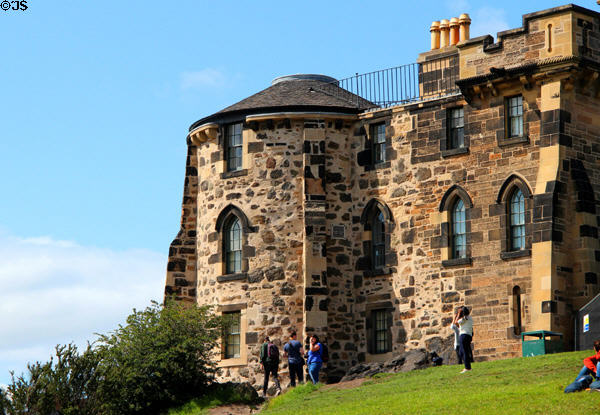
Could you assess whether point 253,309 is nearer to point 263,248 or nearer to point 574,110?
point 263,248

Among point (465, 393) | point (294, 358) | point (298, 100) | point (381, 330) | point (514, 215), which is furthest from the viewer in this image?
point (298, 100)

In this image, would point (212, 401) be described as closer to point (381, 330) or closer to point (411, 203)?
point (381, 330)

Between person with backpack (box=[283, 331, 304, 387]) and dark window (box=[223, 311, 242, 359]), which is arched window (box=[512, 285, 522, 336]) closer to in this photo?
person with backpack (box=[283, 331, 304, 387])

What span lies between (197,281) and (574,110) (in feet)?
44.2

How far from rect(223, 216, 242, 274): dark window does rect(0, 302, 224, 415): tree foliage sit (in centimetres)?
241

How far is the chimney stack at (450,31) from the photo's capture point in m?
42.7

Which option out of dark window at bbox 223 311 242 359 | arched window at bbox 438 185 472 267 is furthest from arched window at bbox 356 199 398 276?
dark window at bbox 223 311 242 359

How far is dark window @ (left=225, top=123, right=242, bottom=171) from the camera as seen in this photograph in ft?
139

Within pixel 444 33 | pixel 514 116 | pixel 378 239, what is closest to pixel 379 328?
pixel 378 239

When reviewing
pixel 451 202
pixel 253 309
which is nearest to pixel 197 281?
pixel 253 309

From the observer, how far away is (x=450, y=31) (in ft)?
141

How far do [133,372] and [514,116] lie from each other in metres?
13.1

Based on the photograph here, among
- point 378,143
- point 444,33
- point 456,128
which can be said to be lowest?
point 378,143

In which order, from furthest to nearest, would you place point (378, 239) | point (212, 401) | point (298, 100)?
1. point (298, 100)
2. point (378, 239)
3. point (212, 401)
